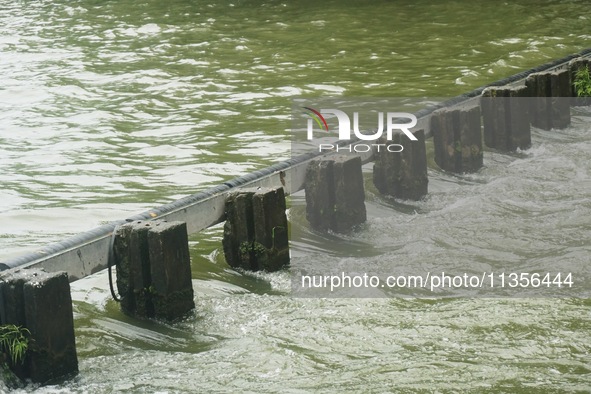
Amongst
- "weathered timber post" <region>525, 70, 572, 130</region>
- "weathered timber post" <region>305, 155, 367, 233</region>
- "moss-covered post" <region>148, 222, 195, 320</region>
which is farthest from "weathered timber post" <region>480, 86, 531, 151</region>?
"moss-covered post" <region>148, 222, 195, 320</region>

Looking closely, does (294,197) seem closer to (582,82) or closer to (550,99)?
(550,99)

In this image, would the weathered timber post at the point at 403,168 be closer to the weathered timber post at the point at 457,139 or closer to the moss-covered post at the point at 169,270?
the weathered timber post at the point at 457,139

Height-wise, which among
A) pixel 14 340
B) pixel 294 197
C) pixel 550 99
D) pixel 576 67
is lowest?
pixel 294 197

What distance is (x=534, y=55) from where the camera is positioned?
1683 cm

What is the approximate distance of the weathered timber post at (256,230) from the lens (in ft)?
26.5

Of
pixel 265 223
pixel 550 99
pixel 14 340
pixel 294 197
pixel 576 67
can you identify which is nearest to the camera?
pixel 14 340

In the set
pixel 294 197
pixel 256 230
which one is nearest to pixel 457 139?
pixel 294 197

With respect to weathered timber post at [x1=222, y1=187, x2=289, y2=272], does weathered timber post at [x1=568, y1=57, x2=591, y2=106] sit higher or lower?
higher

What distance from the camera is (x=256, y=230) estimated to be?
26.8ft

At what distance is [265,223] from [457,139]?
11.3ft

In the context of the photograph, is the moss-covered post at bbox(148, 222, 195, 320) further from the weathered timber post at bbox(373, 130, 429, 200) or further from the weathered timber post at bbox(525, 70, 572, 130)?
the weathered timber post at bbox(525, 70, 572, 130)

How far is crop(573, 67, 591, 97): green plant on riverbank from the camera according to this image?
13.2m

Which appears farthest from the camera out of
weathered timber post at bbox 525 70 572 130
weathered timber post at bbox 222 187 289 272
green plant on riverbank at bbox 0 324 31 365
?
weathered timber post at bbox 525 70 572 130

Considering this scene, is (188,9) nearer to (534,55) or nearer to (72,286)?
(534,55)
